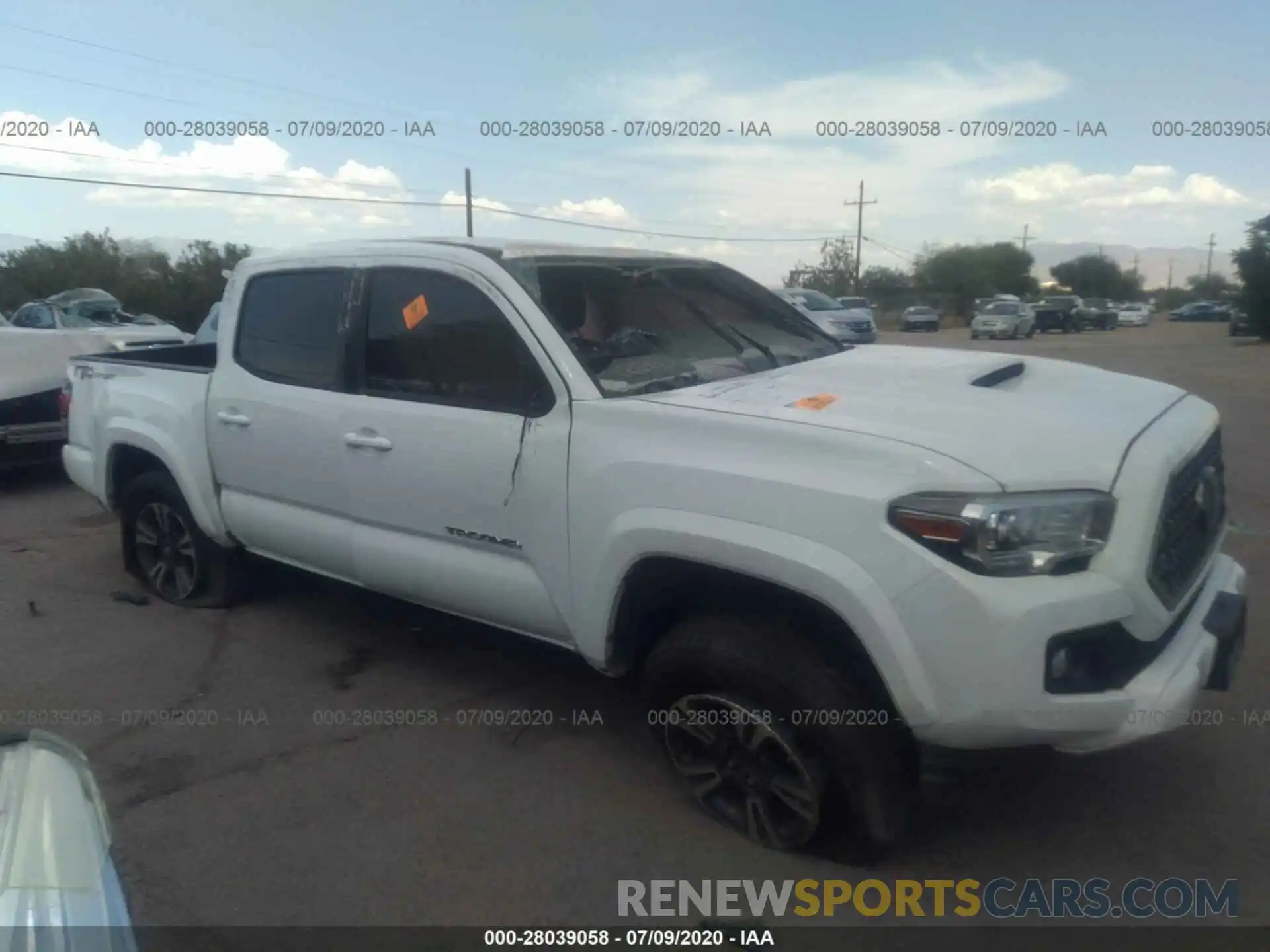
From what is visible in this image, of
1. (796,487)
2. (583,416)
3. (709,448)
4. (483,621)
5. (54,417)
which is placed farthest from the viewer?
(54,417)

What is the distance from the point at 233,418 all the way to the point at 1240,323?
37.1m

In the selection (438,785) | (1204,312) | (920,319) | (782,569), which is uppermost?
(782,569)

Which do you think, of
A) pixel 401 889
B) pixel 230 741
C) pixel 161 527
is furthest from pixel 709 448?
pixel 161 527

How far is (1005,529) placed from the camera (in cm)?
264

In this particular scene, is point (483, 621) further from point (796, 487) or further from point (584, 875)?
point (796, 487)

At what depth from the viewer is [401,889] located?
3111 mm

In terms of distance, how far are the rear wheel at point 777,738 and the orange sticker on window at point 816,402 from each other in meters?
0.63

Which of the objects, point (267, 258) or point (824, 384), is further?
point (267, 258)

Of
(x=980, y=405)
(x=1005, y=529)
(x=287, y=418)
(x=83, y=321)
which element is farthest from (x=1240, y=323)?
(x=1005, y=529)

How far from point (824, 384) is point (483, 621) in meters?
1.50

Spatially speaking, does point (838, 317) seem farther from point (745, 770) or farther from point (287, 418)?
point (745, 770)

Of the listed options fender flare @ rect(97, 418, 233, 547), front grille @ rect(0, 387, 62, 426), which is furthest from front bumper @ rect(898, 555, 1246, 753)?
front grille @ rect(0, 387, 62, 426)

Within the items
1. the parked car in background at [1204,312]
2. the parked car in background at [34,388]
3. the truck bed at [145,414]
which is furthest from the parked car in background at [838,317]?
the parked car in background at [1204,312]

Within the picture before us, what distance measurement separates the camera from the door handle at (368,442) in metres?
3.93
